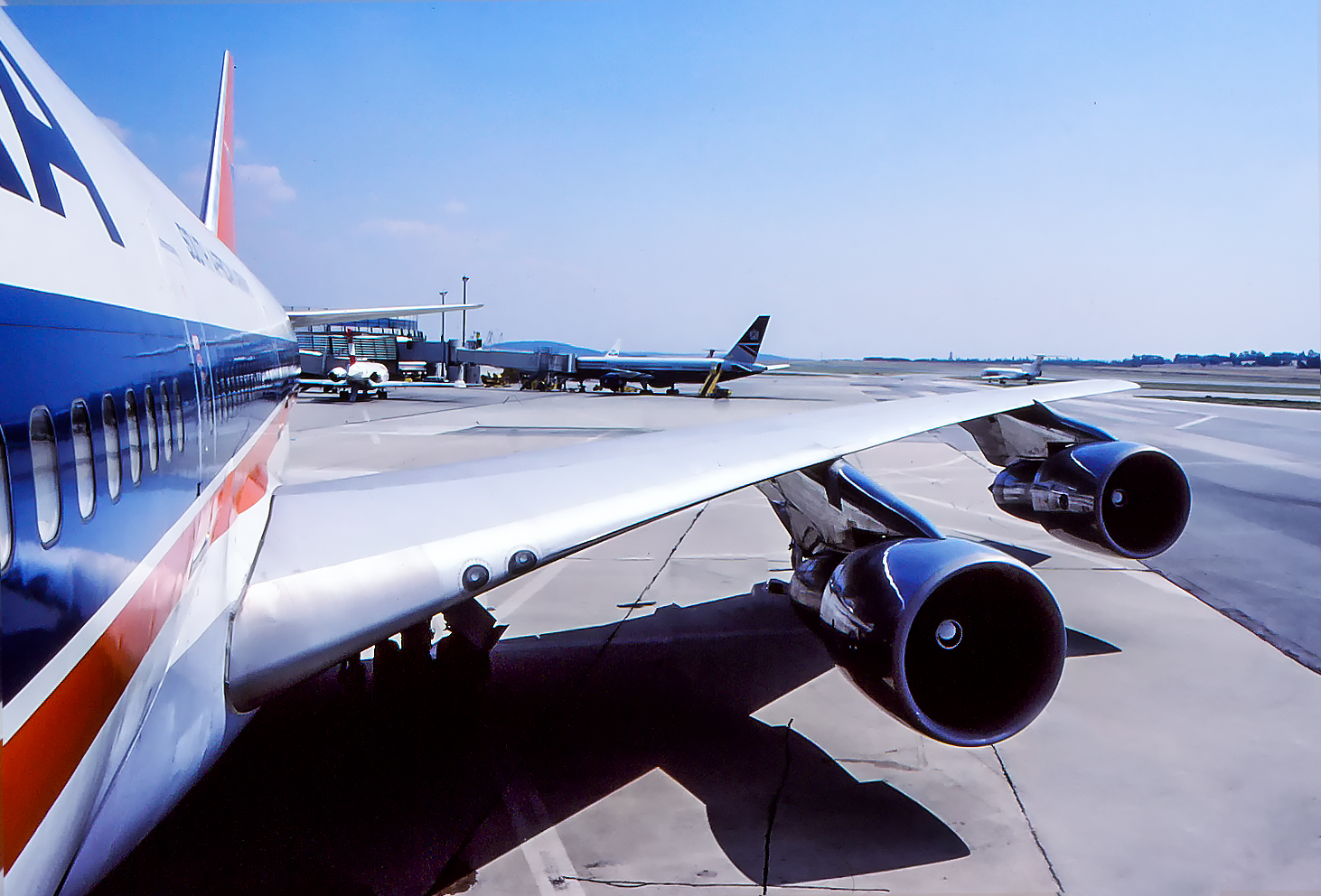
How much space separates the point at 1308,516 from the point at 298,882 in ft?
48.1

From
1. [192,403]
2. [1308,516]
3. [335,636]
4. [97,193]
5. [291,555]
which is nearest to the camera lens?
[97,193]

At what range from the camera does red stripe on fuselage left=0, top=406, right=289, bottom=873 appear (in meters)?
1.60

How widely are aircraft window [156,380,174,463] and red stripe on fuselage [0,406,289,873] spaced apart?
32 centimetres

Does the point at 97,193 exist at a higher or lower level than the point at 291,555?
higher

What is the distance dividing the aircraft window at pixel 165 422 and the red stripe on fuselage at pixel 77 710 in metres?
0.32

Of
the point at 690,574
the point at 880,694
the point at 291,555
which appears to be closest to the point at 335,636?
the point at 291,555

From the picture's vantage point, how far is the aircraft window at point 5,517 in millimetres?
1580

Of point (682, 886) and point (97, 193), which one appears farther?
point (682, 886)

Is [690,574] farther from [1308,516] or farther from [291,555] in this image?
[1308,516]

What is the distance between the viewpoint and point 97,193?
2.47m

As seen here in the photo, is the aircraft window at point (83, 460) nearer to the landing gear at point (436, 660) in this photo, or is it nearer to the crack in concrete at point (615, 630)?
the landing gear at point (436, 660)

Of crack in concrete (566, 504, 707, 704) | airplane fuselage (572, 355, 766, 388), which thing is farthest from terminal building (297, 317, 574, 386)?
crack in concrete (566, 504, 707, 704)

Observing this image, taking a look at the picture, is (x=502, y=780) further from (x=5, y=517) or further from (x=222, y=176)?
(x=222, y=176)

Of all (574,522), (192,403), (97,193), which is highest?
(97,193)
